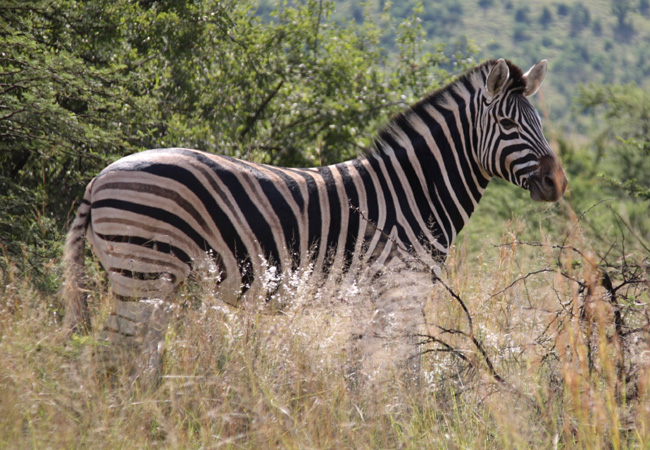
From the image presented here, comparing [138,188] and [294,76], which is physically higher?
[294,76]

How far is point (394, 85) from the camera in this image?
10367mm

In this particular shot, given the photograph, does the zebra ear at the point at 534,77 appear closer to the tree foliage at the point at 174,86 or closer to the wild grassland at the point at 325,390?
the wild grassland at the point at 325,390

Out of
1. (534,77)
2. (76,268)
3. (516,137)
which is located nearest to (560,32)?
(534,77)

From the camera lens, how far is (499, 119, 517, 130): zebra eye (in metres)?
4.57

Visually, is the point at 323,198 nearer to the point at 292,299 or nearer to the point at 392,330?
the point at 292,299

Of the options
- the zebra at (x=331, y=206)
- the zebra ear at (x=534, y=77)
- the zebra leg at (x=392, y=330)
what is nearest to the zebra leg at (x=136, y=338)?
the zebra at (x=331, y=206)

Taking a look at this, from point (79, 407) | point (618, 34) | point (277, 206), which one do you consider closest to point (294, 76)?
point (277, 206)

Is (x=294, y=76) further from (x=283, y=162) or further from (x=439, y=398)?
(x=439, y=398)

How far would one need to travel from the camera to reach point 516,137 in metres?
4.55

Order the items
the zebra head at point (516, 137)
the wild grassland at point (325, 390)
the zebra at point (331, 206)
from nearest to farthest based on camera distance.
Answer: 1. the wild grassland at point (325, 390)
2. the zebra at point (331, 206)
3. the zebra head at point (516, 137)

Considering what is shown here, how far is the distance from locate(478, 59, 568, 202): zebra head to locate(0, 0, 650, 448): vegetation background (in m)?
0.23

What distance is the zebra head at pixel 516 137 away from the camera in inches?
174

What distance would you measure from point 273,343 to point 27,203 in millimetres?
2767

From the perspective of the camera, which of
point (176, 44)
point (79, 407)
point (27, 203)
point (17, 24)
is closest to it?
point (79, 407)
